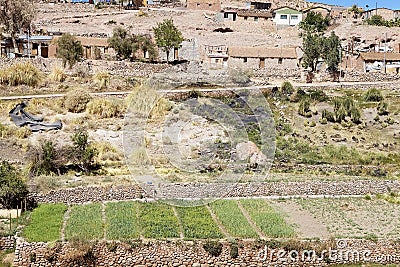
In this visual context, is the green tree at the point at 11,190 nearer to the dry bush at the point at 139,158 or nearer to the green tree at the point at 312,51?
the dry bush at the point at 139,158

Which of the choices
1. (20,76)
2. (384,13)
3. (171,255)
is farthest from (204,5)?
(171,255)

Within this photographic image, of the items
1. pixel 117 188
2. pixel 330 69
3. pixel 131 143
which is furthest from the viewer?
pixel 330 69

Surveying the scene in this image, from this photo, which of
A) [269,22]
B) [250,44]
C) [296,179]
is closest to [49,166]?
[296,179]

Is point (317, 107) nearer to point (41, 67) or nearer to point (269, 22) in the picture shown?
point (41, 67)

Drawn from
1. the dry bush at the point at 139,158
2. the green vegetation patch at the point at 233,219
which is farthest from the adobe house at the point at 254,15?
the green vegetation patch at the point at 233,219

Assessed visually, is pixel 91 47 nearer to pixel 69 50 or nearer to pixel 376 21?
pixel 69 50

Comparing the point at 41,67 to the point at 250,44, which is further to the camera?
the point at 250,44
